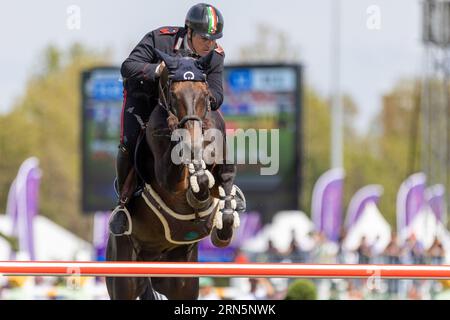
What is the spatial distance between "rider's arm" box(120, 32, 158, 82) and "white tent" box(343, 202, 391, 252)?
63.9 feet

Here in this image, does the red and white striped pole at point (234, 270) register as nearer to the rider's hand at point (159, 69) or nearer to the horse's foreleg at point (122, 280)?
the rider's hand at point (159, 69)

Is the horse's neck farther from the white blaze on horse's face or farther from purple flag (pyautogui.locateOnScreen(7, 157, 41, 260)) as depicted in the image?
purple flag (pyautogui.locateOnScreen(7, 157, 41, 260))

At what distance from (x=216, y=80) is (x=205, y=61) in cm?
24

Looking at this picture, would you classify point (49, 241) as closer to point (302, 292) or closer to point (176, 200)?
point (302, 292)

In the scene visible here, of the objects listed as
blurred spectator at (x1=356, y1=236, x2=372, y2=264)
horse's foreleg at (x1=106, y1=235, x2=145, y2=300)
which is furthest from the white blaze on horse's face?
blurred spectator at (x1=356, y1=236, x2=372, y2=264)

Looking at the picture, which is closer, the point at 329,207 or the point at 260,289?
the point at 260,289

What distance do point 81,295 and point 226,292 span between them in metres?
3.19

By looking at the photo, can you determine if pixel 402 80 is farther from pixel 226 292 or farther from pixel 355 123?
pixel 226 292

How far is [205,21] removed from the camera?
879cm

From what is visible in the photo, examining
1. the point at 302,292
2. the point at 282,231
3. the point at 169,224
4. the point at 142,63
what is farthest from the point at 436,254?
the point at 142,63

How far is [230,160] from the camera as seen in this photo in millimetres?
8797

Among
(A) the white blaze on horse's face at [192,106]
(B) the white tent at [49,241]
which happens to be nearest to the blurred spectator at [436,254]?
(B) the white tent at [49,241]

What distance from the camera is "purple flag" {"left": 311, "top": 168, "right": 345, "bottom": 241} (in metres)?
26.3

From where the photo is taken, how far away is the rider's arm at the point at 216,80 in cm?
891
